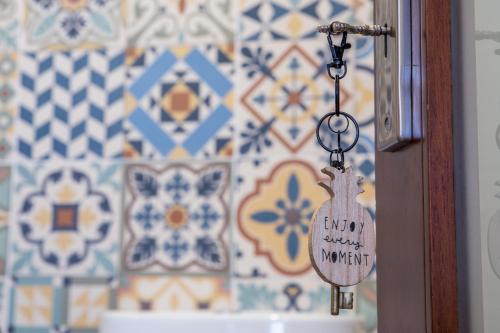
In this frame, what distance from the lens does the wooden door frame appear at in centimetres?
30

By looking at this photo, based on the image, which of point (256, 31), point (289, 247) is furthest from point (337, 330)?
point (256, 31)

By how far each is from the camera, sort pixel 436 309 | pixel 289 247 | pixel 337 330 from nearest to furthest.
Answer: pixel 436 309
pixel 337 330
pixel 289 247

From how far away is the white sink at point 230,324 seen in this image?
31.0 inches

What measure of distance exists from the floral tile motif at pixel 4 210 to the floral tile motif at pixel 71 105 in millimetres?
44

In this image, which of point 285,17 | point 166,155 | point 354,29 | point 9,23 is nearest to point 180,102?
point 166,155

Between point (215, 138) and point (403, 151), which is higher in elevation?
point (215, 138)

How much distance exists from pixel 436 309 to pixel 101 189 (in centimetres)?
73

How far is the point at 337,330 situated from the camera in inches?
31.2

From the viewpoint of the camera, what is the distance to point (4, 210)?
0.98 metres

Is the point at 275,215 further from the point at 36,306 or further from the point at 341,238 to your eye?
the point at 341,238

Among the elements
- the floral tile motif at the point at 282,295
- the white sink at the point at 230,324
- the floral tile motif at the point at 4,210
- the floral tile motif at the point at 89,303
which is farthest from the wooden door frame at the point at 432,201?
the floral tile motif at the point at 4,210

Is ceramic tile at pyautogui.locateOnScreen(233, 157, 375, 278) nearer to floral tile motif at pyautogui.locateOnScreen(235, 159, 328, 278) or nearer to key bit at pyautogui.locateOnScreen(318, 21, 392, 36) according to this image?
floral tile motif at pyautogui.locateOnScreen(235, 159, 328, 278)

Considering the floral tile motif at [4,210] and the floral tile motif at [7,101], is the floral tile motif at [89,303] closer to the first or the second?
the floral tile motif at [4,210]

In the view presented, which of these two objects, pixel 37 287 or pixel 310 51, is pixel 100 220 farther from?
pixel 310 51
